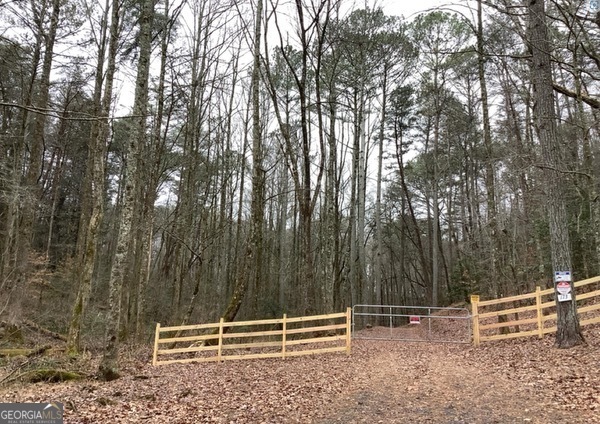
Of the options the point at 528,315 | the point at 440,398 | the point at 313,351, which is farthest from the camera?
the point at 528,315

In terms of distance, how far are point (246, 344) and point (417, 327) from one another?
12.9 meters

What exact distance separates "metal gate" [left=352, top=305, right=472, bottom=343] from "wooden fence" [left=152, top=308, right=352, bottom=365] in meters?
1.52

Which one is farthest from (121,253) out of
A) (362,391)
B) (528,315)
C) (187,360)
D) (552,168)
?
(528,315)

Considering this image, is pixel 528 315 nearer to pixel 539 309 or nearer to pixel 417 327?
pixel 417 327

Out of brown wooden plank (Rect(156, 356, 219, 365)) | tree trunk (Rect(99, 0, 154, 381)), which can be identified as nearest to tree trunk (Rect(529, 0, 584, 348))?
brown wooden plank (Rect(156, 356, 219, 365))

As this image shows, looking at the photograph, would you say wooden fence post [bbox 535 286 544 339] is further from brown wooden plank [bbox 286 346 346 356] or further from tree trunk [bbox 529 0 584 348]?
brown wooden plank [bbox 286 346 346 356]

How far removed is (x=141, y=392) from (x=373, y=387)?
391 centimetres

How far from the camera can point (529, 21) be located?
7910 millimetres

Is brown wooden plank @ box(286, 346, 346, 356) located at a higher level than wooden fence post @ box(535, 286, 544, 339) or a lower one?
lower

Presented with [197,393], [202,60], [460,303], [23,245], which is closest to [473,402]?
[197,393]

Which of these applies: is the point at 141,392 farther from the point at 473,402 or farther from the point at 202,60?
the point at 202,60

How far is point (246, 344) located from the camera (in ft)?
32.0

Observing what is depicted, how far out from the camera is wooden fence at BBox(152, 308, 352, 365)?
9.30m

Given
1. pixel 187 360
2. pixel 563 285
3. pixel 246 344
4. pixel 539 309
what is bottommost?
pixel 187 360
